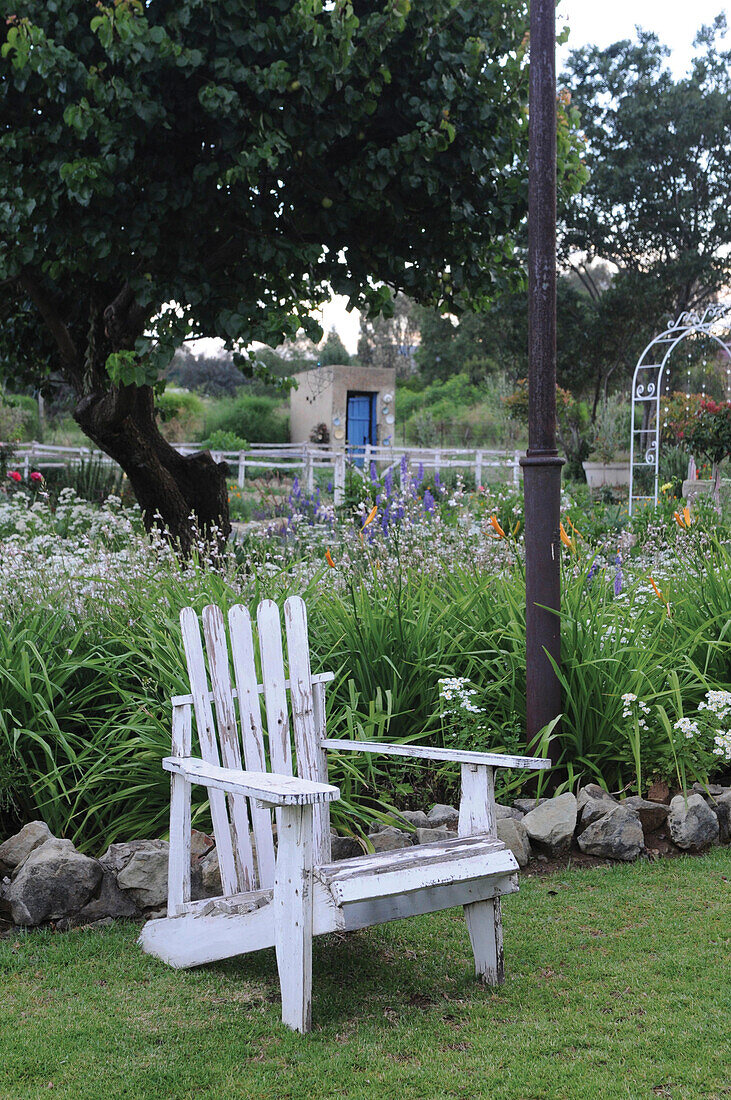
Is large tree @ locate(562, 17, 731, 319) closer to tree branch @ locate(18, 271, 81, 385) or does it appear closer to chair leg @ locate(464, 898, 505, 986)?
tree branch @ locate(18, 271, 81, 385)

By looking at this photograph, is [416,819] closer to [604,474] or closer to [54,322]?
[54,322]

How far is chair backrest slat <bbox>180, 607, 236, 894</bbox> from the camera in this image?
2.87 metres

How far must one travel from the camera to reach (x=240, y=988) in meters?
2.69

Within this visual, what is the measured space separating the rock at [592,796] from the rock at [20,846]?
1941 millimetres

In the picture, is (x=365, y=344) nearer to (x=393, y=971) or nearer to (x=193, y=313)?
(x=193, y=313)

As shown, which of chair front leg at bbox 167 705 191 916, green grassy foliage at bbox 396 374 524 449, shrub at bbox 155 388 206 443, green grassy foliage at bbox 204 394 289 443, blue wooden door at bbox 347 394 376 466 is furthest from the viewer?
green grassy foliage at bbox 396 374 524 449

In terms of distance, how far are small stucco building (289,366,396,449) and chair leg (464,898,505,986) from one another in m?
23.4

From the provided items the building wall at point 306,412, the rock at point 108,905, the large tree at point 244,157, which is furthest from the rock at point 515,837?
the building wall at point 306,412

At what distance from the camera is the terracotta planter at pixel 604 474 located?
20.8m

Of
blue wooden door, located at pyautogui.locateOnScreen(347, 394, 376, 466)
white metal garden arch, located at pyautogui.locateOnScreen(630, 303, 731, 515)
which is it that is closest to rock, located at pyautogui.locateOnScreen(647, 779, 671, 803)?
white metal garden arch, located at pyautogui.locateOnScreen(630, 303, 731, 515)

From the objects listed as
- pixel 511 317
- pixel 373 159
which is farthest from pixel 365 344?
pixel 373 159

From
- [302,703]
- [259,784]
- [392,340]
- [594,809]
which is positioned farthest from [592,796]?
[392,340]

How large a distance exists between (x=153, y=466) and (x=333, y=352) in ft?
120

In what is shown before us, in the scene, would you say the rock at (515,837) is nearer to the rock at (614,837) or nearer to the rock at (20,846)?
the rock at (614,837)
